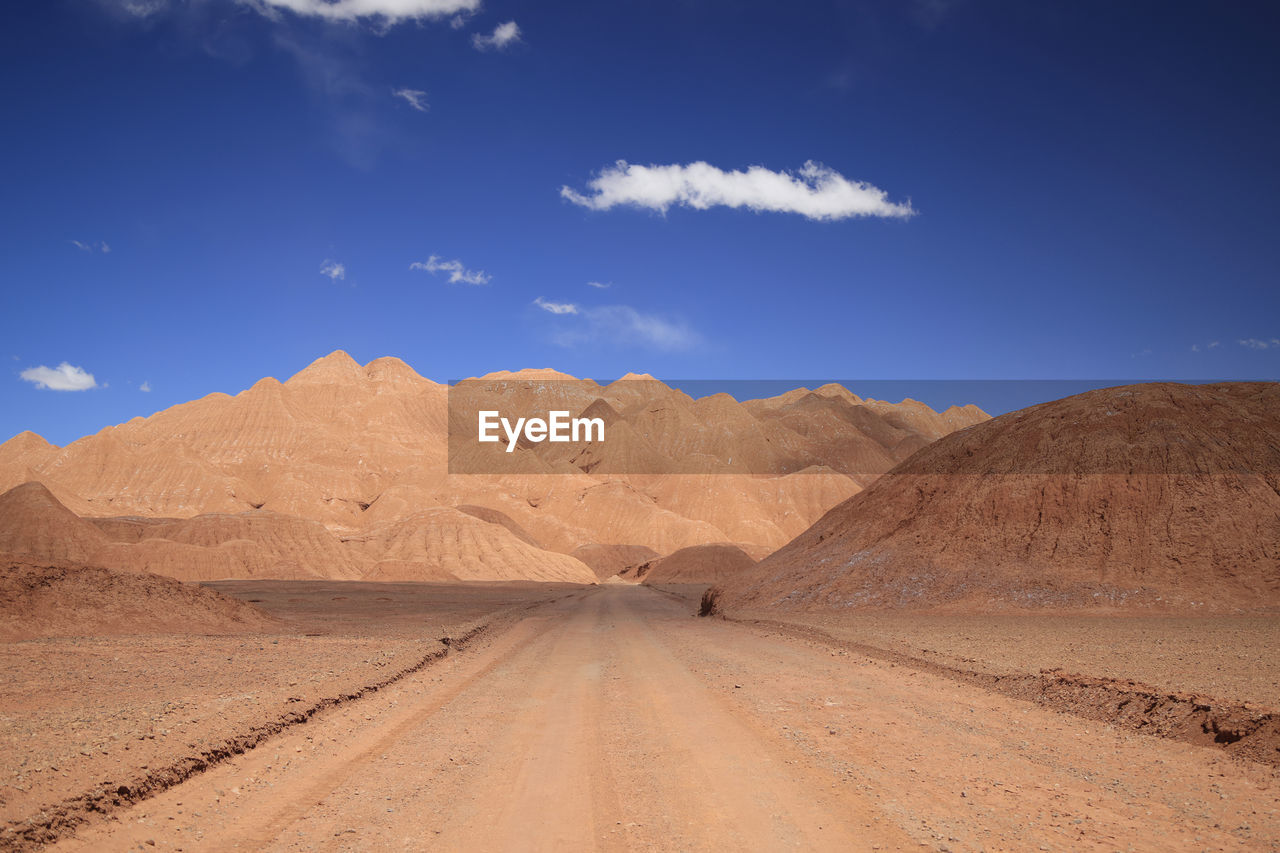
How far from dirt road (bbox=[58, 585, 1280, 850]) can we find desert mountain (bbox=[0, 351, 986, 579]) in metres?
55.7

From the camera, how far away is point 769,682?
40.9ft

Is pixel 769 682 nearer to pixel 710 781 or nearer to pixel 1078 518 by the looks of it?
pixel 710 781

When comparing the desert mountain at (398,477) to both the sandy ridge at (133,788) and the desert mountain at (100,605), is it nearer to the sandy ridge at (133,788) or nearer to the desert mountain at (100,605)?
the desert mountain at (100,605)

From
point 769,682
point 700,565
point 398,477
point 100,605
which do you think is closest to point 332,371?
point 398,477

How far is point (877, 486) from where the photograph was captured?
39.3m

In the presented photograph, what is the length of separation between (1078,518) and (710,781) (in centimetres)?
2921

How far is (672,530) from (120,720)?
9994cm

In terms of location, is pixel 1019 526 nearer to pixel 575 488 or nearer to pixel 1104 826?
pixel 1104 826

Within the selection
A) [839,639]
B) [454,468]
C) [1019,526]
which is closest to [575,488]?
[454,468]

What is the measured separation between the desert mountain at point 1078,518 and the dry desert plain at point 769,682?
15 cm

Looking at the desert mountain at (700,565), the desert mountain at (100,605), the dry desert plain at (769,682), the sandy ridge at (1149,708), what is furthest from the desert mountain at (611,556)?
the sandy ridge at (1149,708)

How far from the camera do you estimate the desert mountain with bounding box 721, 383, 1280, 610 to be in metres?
26.8

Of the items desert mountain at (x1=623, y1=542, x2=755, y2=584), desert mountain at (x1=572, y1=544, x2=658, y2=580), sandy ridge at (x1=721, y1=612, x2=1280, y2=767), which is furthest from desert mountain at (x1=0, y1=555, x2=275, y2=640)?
desert mountain at (x1=572, y1=544, x2=658, y2=580)

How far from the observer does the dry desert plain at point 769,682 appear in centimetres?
599
